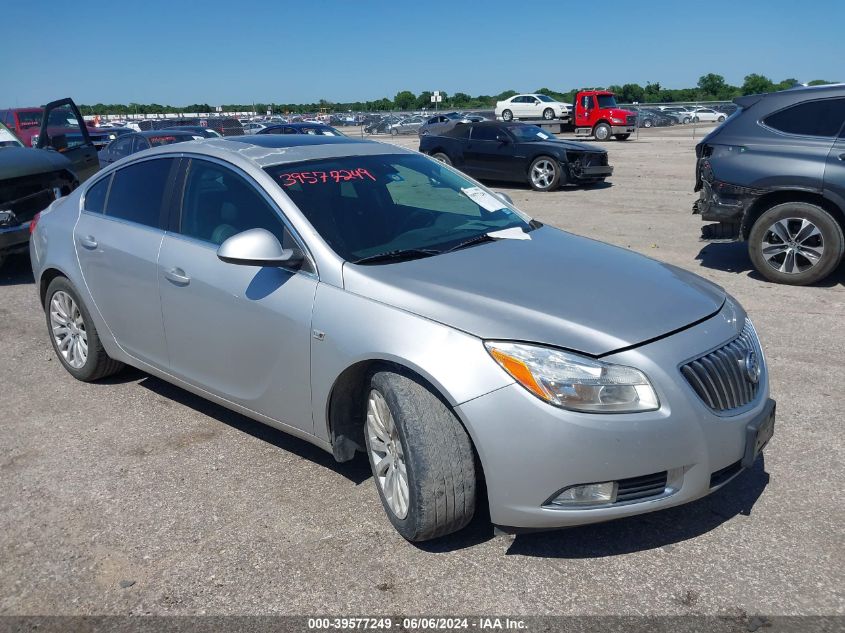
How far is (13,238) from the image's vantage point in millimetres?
8055

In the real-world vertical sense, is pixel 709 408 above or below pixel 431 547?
above

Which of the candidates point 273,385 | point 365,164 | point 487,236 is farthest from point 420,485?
point 365,164

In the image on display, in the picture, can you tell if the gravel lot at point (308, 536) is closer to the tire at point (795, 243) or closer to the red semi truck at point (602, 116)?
the tire at point (795, 243)

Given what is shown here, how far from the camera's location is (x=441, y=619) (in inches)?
111

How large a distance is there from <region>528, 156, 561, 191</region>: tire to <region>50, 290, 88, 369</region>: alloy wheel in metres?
12.4

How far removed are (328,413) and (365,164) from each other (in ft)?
5.04

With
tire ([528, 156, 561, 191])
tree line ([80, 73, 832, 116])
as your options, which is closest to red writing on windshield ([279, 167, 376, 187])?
tire ([528, 156, 561, 191])

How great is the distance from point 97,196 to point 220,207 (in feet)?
4.43

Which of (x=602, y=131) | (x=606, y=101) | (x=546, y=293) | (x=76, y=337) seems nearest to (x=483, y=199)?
(x=546, y=293)

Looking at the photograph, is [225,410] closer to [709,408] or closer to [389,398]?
[389,398]

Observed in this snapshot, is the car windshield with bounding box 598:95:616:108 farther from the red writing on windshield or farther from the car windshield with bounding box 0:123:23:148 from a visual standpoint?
the red writing on windshield

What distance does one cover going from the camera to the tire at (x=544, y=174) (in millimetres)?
16266

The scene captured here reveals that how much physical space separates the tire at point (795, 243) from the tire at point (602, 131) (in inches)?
1077

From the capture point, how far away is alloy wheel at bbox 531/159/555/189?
53.7ft
